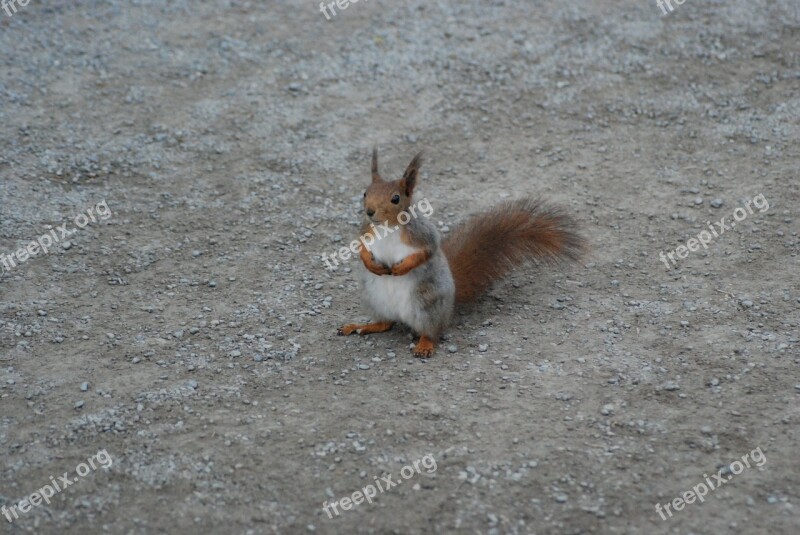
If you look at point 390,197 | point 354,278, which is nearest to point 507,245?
point 390,197

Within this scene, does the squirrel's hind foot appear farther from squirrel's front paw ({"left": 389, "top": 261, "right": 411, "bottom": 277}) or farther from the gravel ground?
squirrel's front paw ({"left": 389, "top": 261, "right": 411, "bottom": 277})

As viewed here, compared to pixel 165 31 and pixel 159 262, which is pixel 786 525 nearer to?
pixel 159 262

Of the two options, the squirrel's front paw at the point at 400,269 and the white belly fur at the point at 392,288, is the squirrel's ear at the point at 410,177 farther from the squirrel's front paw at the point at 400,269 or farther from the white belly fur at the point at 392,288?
the squirrel's front paw at the point at 400,269

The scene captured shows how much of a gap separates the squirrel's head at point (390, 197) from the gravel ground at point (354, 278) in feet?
2.39

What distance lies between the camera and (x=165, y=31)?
25.5 ft

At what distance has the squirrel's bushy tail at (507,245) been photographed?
471cm

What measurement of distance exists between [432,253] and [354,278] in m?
1.00

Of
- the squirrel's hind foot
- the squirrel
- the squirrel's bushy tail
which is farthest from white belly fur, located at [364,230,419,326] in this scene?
the squirrel's bushy tail

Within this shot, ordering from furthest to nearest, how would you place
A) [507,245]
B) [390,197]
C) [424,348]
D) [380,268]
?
[507,245], [424,348], [380,268], [390,197]

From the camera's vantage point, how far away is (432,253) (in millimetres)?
4371

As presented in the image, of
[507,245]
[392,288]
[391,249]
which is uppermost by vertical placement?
[391,249]

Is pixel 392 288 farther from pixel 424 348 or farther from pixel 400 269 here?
pixel 424 348

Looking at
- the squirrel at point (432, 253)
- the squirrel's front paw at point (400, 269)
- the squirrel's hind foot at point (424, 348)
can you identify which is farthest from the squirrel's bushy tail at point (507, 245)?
the squirrel's front paw at point (400, 269)

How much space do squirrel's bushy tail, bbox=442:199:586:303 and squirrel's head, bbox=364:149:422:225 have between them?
608mm
